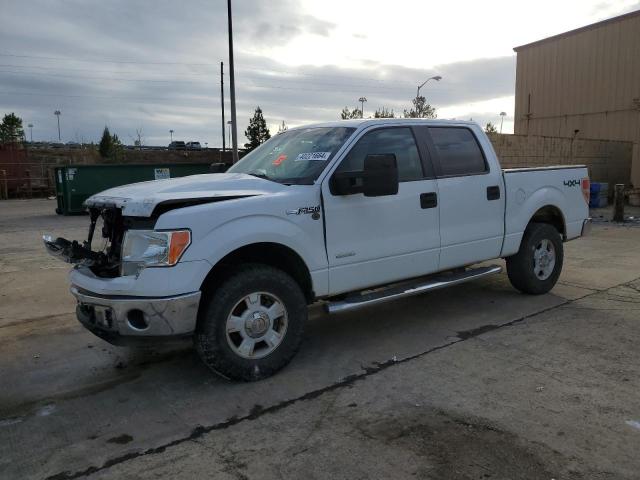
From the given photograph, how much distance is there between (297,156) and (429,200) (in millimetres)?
1273

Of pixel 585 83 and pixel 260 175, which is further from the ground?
pixel 585 83

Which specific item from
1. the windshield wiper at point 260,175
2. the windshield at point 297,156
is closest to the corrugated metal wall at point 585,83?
the windshield at point 297,156

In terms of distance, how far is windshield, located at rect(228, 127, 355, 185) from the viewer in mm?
4445

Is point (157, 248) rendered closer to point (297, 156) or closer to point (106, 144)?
point (297, 156)

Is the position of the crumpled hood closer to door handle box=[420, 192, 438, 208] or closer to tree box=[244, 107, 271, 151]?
door handle box=[420, 192, 438, 208]

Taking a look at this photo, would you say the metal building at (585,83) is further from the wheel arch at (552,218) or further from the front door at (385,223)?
the front door at (385,223)

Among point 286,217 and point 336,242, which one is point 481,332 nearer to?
point 336,242


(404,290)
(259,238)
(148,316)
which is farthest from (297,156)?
(148,316)

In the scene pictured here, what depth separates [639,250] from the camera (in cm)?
937

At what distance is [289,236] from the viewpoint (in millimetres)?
4070

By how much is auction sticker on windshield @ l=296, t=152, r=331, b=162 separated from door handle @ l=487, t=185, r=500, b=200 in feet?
6.36

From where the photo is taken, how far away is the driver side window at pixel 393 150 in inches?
180

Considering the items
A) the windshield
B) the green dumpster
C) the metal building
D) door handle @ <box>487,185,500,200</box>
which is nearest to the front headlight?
the windshield

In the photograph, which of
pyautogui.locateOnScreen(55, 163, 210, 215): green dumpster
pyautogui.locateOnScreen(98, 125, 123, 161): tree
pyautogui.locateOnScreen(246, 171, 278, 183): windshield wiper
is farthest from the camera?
pyautogui.locateOnScreen(98, 125, 123, 161): tree
